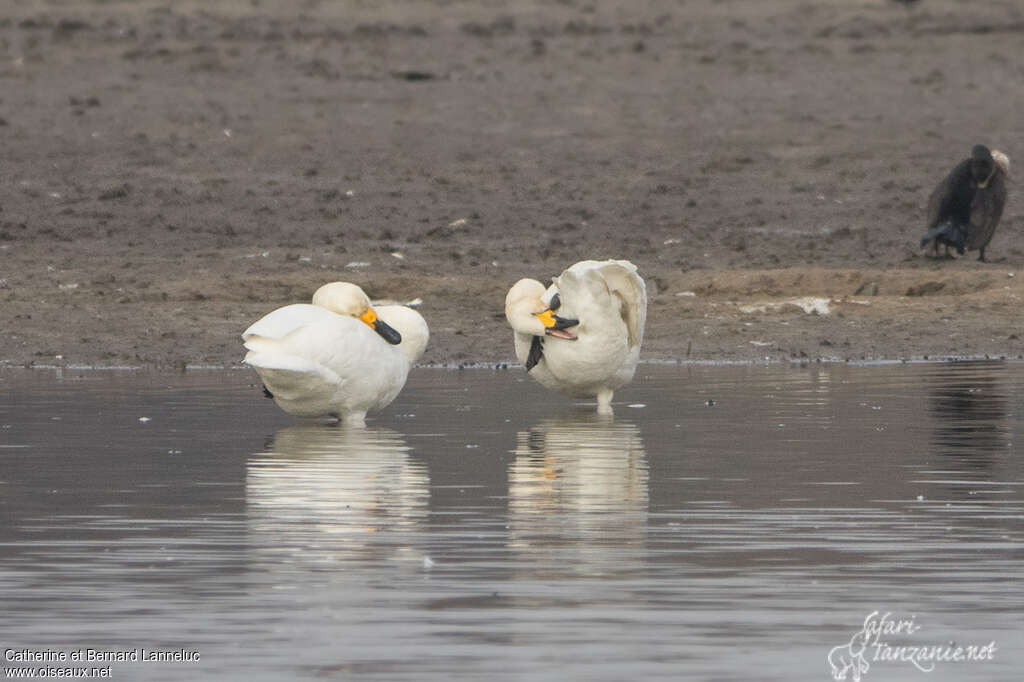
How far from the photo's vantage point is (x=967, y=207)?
1966 centimetres

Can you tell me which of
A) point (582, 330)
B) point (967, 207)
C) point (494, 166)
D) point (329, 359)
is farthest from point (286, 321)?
point (494, 166)

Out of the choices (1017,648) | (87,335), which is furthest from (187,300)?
(1017,648)

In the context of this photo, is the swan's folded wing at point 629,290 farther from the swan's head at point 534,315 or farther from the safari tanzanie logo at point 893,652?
the safari tanzanie logo at point 893,652

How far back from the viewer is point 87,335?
16.2 m

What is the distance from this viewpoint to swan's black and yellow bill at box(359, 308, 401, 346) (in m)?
11.6

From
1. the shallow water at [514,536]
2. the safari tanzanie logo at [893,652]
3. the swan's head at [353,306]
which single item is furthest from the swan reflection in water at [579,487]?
the safari tanzanie logo at [893,652]

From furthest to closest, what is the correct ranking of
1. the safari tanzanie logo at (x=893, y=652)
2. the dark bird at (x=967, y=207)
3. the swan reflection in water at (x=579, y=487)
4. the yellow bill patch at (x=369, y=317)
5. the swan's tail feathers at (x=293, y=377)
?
the dark bird at (x=967, y=207), the yellow bill patch at (x=369, y=317), the swan's tail feathers at (x=293, y=377), the swan reflection in water at (x=579, y=487), the safari tanzanie logo at (x=893, y=652)

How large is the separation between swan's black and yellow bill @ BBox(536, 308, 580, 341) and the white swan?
3.00 feet

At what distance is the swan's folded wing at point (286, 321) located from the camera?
11148 mm

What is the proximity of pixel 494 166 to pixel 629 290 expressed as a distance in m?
10.1

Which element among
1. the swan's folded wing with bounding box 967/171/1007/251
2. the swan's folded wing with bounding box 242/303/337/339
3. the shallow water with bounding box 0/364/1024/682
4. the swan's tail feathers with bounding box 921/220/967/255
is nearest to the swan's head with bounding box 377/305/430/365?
the shallow water with bounding box 0/364/1024/682

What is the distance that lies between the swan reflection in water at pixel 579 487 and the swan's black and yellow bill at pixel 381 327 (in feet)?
2.64

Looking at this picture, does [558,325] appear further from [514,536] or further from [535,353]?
[514,536]

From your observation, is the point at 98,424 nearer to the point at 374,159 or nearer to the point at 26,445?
the point at 26,445
